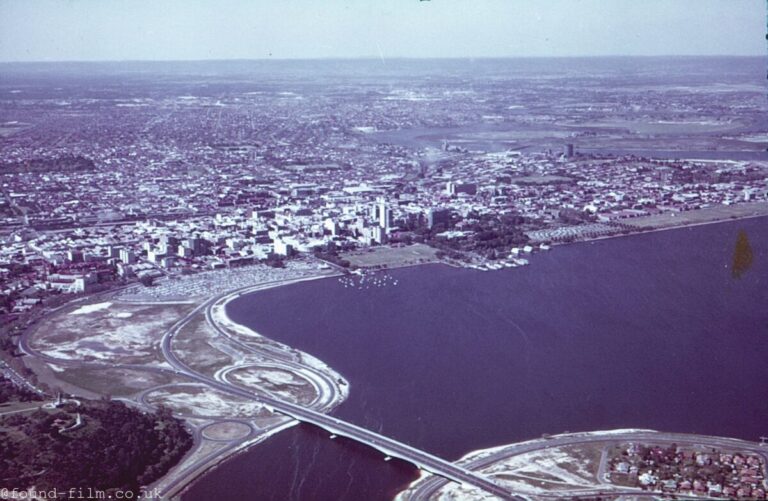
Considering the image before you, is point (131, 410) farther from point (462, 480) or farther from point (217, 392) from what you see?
point (462, 480)

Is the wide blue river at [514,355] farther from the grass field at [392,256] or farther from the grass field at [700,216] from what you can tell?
the grass field at [700,216]

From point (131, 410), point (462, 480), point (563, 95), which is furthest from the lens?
point (563, 95)

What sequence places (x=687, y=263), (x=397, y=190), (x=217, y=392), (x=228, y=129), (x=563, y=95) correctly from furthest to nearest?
(x=563, y=95), (x=228, y=129), (x=397, y=190), (x=687, y=263), (x=217, y=392)

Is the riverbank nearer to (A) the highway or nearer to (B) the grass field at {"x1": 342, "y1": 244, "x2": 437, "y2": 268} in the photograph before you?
(A) the highway

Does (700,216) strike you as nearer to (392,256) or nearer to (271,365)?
(392,256)

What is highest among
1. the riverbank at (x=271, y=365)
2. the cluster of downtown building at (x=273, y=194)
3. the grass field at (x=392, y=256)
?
the cluster of downtown building at (x=273, y=194)

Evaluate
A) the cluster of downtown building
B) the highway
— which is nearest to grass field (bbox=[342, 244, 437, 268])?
the cluster of downtown building

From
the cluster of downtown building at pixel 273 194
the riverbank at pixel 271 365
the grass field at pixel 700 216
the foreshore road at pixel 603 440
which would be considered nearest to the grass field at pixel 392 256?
the cluster of downtown building at pixel 273 194

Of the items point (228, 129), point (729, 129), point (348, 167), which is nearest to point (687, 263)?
point (348, 167)
